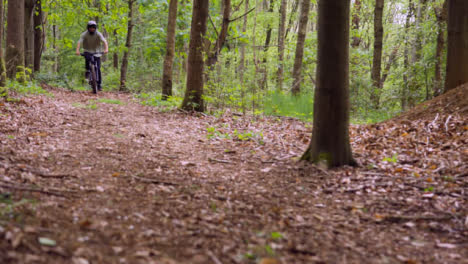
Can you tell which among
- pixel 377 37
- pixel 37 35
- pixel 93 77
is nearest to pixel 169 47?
pixel 93 77

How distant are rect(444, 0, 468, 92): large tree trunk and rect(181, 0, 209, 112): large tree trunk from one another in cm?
531

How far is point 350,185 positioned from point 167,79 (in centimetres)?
802

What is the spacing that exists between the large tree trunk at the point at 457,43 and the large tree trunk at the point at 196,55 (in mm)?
5305

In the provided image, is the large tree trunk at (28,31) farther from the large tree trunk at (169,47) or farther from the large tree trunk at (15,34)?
the large tree trunk at (169,47)

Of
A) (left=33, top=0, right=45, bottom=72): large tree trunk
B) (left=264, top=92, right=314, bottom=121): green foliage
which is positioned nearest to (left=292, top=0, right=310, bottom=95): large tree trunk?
(left=264, top=92, right=314, bottom=121): green foliage

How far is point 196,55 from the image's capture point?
841 cm

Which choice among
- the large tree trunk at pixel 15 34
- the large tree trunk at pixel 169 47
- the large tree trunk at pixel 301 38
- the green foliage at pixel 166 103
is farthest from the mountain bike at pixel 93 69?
the large tree trunk at pixel 301 38

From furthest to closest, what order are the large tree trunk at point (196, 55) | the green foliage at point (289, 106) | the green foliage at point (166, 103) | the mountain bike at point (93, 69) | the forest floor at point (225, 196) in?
the mountain bike at point (93, 69)
the green foliage at point (289, 106)
the green foliage at point (166, 103)
the large tree trunk at point (196, 55)
the forest floor at point (225, 196)

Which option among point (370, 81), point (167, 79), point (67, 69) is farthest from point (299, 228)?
point (67, 69)

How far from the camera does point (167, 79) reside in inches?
428

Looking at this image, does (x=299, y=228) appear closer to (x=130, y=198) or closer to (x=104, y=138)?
(x=130, y=198)

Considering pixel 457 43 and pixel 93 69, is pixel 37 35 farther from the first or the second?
pixel 457 43

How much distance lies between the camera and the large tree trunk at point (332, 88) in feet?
14.1

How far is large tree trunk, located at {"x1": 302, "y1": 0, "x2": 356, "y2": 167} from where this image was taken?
430 cm
